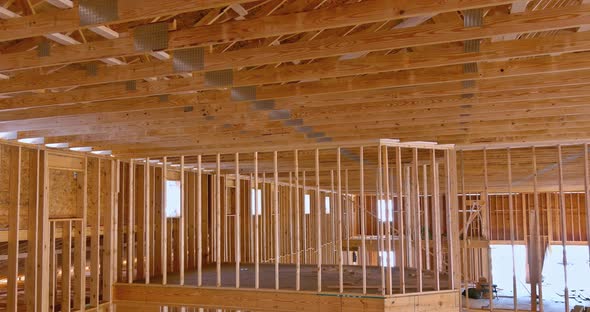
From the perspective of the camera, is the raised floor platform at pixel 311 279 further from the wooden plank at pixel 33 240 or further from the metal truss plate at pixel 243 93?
the metal truss plate at pixel 243 93

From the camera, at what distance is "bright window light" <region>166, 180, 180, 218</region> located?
1180 centimetres

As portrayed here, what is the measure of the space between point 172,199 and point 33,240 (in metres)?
4.21

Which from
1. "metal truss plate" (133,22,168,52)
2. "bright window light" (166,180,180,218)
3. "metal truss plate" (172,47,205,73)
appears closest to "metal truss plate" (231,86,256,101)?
"metal truss plate" (172,47,205,73)

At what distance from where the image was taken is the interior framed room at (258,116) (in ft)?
12.5

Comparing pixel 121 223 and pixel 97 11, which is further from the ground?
pixel 97 11

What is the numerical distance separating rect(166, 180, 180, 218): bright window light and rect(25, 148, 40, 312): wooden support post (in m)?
3.96

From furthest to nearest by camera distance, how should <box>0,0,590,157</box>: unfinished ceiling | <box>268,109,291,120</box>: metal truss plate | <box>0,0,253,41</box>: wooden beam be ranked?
<box>268,109,291,120</box>: metal truss plate
<box>0,0,590,157</box>: unfinished ceiling
<box>0,0,253,41</box>: wooden beam

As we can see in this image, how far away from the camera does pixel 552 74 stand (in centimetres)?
516

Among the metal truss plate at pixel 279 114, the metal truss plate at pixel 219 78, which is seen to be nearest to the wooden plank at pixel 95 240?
the metal truss plate at pixel 279 114

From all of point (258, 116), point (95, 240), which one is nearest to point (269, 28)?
point (258, 116)

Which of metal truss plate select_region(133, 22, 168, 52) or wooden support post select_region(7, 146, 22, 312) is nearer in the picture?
metal truss plate select_region(133, 22, 168, 52)

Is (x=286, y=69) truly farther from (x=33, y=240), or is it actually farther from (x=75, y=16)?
(x=33, y=240)

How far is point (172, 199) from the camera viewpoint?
11938 mm

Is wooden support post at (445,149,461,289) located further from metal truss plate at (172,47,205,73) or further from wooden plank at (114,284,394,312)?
metal truss plate at (172,47,205,73)
